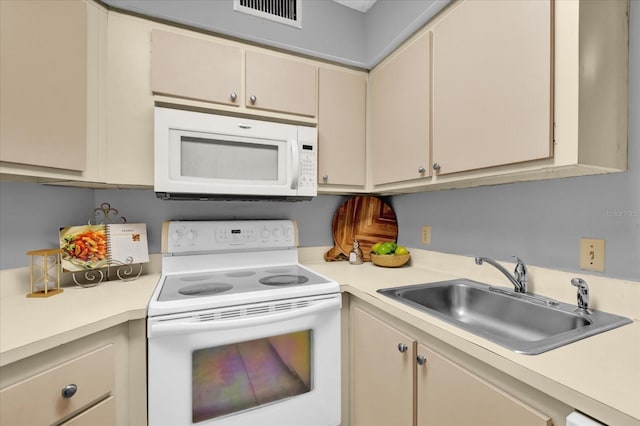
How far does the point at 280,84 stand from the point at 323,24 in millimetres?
478

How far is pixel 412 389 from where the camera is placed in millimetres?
1044

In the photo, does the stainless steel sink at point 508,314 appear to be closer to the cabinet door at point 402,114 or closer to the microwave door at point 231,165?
the cabinet door at point 402,114

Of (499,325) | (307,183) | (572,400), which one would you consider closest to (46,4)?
(307,183)

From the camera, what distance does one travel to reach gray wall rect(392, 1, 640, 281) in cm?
95

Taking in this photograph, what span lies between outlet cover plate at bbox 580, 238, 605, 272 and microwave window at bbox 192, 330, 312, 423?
1088mm

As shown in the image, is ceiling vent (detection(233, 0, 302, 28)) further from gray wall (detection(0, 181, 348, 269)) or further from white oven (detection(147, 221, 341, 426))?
white oven (detection(147, 221, 341, 426))

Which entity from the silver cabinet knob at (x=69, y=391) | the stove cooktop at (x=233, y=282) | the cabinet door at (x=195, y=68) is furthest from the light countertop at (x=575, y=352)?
the cabinet door at (x=195, y=68)

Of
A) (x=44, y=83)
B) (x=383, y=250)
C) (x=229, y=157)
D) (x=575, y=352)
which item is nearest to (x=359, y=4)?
(x=229, y=157)

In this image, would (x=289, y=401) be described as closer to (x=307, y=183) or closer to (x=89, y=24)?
(x=307, y=183)

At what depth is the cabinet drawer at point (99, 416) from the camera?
2.92 feet

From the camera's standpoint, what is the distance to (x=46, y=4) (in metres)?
1.07

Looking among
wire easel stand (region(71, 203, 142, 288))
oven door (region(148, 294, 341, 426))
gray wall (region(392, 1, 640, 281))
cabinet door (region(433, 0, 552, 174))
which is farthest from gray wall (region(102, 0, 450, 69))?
oven door (region(148, 294, 341, 426))

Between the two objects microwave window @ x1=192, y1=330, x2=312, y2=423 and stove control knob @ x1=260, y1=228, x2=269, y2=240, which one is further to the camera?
stove control knob @ x1=260, y1=228, x2=269, y2=240

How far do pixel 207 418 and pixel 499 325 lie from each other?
1.22 metres
